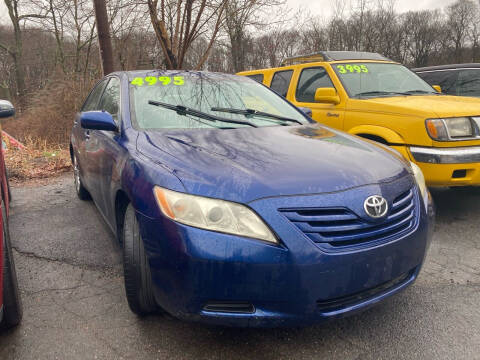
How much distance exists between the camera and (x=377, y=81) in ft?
15.9

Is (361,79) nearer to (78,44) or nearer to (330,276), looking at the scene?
(330,276)

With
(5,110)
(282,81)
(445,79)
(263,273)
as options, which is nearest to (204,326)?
(263,273)

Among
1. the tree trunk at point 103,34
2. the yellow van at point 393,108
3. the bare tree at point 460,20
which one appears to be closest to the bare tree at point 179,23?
the tree trunk at point 103,34

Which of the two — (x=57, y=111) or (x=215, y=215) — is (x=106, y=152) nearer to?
(x=215, y=215)

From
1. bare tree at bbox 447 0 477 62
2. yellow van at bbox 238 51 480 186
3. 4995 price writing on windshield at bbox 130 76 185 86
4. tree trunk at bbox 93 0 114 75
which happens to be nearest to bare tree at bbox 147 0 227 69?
tree trunk at bbox 93 0 114 75

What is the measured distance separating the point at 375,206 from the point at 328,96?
2.93 metres

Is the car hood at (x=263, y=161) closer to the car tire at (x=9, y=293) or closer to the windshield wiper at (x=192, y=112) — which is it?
the windshield wiper at (x=192, y=112)

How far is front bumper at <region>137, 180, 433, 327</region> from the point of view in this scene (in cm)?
163

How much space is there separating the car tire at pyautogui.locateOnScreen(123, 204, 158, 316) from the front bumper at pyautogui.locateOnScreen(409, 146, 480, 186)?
2843mm

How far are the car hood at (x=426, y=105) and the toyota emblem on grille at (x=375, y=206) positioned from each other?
7.16 feet

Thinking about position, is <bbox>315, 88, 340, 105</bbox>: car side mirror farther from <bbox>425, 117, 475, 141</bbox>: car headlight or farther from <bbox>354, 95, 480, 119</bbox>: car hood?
<bbox>425, 117, 475, 141</bbox>: car headlight

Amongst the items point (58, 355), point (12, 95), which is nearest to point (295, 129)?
point (58, 355)

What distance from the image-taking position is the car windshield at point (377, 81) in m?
4.64

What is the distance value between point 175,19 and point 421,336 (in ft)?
35.7
